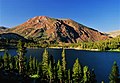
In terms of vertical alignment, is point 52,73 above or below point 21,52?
below

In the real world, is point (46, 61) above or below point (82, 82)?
above

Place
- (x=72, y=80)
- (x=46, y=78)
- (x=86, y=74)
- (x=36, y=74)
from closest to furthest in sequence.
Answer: (x=86, y=74), (x=72, y=80), (x=46, y=78), (x=36, y=74)

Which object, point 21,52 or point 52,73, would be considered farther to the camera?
point 21,52

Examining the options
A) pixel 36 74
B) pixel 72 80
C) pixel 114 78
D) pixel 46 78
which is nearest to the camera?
pixel 114 78

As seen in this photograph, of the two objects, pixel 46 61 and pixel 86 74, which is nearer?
pixel 86 74

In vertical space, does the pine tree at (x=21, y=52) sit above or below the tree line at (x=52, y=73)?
above

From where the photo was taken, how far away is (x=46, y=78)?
434 feet

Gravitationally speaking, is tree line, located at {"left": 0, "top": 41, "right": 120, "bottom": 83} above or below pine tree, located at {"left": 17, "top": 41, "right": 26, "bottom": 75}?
below

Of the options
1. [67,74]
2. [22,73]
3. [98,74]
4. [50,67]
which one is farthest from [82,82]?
[98,74]

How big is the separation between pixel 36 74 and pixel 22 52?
74.3ft

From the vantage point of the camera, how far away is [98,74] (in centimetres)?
16412

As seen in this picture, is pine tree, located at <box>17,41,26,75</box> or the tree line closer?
the tree line

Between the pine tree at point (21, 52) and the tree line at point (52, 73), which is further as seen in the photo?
the pine tree at point (21, 52)

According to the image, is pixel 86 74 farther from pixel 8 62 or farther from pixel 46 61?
pixel 8 62
